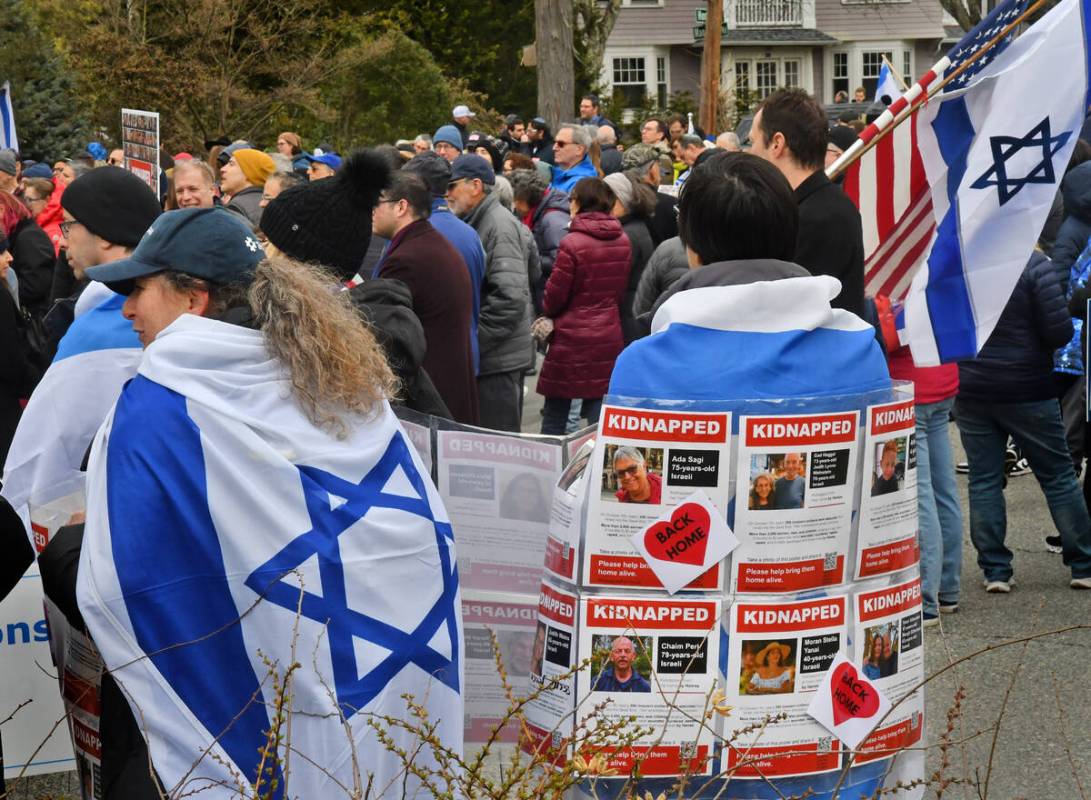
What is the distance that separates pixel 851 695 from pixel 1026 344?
166 inches

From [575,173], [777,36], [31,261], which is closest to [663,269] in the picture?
[575,173]

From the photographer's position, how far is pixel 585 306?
31.1 ft

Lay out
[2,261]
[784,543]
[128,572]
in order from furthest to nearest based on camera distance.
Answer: [2,261], [784,543], [128,572]

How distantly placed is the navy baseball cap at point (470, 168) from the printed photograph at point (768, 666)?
6165 mm

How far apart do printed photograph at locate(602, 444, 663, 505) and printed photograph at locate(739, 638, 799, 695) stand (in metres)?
0.37

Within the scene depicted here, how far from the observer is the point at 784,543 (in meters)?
3.20

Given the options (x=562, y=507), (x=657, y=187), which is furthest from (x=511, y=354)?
(x=562, y=507)

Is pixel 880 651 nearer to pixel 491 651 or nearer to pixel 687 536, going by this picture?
pixel 687 536

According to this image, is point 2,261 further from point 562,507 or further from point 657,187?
point 657,187

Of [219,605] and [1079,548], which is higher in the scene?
[219,605]

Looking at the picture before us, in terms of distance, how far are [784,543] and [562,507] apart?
19.1 inches

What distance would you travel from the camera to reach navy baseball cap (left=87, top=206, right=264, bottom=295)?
317 cm

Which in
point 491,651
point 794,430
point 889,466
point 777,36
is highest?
point 777,36

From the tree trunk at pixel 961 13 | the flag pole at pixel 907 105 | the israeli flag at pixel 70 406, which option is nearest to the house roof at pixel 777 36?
the tree trunk at pixel 961 13
